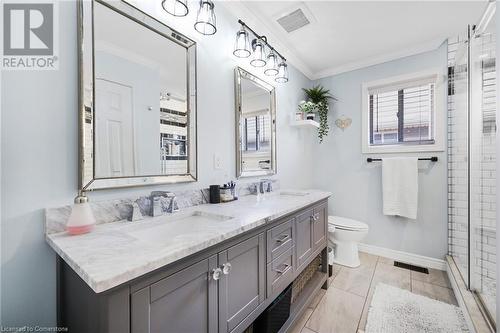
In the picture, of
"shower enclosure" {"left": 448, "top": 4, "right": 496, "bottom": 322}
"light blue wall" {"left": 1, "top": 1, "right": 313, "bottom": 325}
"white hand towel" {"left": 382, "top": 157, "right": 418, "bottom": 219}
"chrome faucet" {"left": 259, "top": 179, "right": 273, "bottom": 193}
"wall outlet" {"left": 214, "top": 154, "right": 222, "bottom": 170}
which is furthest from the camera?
"white hand towel" {"left": 382, "top": 157, "right": 418, "bottom": 219}

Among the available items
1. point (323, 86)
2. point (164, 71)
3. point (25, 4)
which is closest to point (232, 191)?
point (164, 71)

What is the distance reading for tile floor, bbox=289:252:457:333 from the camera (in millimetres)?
1611

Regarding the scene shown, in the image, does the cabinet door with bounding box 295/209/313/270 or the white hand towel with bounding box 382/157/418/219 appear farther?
the white hand towel with bounding box 382/157/418/219

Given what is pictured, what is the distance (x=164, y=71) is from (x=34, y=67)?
0.61m

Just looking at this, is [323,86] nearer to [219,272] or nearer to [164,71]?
[164,71]

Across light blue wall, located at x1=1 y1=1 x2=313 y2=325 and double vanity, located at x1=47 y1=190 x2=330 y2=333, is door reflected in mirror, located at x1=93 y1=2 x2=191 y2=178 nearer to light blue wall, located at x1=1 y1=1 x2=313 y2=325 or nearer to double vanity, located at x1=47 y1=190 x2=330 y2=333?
light blue wall, located at x1=1 y1=1 x2=313 y2=325

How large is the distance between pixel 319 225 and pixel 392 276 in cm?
110

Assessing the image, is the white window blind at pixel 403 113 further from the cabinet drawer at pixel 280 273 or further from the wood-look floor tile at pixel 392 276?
the cabinet drawer at pixel 280 273

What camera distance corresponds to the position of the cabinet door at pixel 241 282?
3.14 feet

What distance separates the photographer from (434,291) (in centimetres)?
200

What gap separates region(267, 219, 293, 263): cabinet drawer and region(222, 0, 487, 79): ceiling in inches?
68.2

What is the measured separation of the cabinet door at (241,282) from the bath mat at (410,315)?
1006 mm

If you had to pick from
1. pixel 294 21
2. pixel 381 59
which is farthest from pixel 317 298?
pixel 381 59

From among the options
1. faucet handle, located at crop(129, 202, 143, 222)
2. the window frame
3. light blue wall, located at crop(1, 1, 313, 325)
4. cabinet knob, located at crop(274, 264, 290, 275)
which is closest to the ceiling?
the window frame
